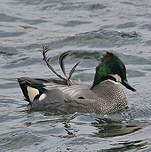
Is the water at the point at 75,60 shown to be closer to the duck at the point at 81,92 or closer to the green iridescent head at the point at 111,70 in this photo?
the duck at the point at 81,92

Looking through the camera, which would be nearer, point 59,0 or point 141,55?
point 141,55

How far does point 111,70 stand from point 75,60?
2954 millimetres

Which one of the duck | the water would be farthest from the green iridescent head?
the water

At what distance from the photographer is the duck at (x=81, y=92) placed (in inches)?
400

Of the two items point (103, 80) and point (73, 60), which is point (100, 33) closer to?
point (73, 60)

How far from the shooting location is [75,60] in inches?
528

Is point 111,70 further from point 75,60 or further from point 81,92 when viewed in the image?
point 75,60

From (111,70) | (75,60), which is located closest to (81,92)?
(111,70)

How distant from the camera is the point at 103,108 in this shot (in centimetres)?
1017

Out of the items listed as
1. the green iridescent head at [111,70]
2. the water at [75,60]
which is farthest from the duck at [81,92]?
the water at [75,60]

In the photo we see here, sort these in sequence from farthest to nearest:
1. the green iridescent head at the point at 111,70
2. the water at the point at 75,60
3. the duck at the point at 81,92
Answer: the green iridescent head at the point at 111,70, the duck at the point at 81,92, the water at the point at 75,60

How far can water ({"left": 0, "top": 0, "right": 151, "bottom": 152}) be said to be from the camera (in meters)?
8.40

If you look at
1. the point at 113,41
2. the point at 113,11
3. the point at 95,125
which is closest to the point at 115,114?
the point at 95,125

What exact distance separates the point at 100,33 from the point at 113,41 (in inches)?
21.4
